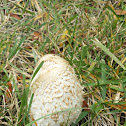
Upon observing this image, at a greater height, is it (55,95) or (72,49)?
(72,49)

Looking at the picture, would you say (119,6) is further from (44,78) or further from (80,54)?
(44,78)

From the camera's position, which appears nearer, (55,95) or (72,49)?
(55,95)

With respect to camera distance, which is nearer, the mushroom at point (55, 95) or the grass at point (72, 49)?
the mushroom at point (55, 95)

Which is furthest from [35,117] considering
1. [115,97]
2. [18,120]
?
[115,97]

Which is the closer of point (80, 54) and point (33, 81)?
Answer: point (33, 81)
